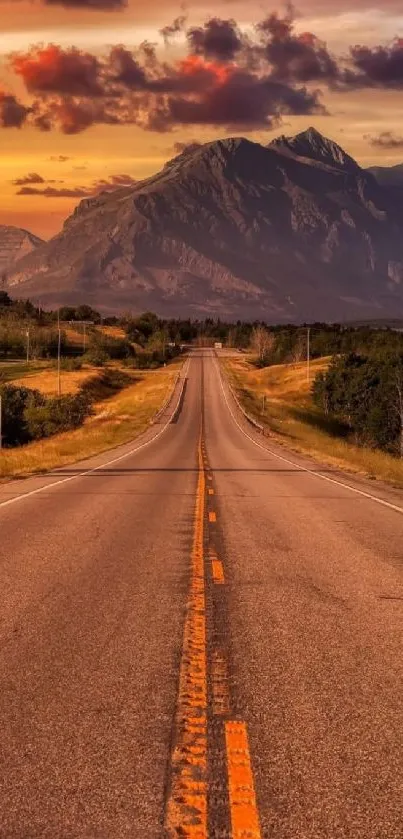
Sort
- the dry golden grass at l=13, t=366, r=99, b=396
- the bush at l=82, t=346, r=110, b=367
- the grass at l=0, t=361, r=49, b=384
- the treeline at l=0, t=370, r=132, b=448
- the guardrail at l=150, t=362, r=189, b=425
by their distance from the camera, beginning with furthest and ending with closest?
the bush at l=82, t=346, r=110, b=367, the grass at l=0, t=361, r=49, b=384, the dry golden grass at l=13, t=366, r=99, b=396, the guardrail at l=150, t=362, r=189, b=425, the treeline at l=0, t=370, r=132, b=448

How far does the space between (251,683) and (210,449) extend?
1573 inches

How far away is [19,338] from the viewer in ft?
570

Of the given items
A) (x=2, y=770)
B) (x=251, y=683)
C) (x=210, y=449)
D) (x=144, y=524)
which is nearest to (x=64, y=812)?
(x=2, y=770)

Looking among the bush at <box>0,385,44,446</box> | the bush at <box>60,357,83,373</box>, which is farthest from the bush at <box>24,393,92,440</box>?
the bush at <box>60,357,83,373</box>

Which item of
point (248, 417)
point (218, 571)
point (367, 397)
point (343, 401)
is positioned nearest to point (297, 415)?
point (367, 397)

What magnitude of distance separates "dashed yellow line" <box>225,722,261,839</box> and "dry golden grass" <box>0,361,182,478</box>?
22677 millimetres

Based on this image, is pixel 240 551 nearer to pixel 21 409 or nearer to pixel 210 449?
pixel 210 449

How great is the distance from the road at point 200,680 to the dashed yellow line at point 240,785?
12mm

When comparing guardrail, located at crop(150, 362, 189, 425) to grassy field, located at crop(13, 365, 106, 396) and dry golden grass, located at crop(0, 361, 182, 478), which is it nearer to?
dry golden grass, located at crop(0, 361, 182, 478)

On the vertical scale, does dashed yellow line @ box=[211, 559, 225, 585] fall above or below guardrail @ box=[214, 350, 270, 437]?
above

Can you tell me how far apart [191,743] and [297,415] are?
90.9m

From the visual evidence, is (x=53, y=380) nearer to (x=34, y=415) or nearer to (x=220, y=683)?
(x=34, y=415)

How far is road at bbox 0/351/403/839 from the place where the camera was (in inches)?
175

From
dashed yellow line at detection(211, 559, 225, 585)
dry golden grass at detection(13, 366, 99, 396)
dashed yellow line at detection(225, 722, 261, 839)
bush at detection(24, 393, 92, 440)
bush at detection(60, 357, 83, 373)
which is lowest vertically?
bush at detection(24, 393, 92, 440)
